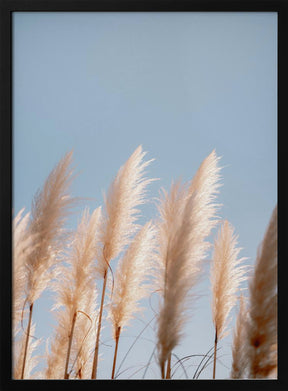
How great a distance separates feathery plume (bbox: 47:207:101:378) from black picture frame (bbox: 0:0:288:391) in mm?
204

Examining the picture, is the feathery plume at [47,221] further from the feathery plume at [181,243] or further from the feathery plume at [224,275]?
the feathery plume at [224,275]

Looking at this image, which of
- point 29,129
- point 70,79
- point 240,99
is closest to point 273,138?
point 240,99

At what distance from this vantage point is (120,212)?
2.39 metres

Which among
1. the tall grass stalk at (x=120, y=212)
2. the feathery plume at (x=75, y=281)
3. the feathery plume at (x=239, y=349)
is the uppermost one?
the tall grass stalk at (x=120, y=212)

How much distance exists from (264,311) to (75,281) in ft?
2.81

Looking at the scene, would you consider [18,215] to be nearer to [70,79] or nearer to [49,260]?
[49,260]

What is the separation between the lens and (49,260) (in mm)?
2359

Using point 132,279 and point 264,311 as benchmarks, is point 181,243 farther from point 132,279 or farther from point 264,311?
point 264,311

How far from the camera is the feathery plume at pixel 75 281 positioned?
2385 mm

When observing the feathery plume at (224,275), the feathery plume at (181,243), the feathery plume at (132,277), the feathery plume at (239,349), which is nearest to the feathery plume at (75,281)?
the feathery plume at (132,277)

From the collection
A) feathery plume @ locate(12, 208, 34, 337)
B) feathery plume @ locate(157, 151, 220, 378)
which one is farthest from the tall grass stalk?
feathery plume @ locate(12, 208, 34, 337)

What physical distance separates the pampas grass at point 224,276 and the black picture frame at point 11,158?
201mm

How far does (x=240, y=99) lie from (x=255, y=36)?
29 cm

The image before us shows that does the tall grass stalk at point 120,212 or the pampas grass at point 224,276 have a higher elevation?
the tall grass stalk at point 120,212
